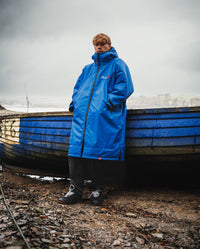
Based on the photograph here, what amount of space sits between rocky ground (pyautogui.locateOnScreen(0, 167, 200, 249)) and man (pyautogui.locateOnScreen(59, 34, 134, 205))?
31 centimetres

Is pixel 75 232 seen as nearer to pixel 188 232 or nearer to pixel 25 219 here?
pixel 25 219

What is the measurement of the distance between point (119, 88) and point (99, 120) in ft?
1.58

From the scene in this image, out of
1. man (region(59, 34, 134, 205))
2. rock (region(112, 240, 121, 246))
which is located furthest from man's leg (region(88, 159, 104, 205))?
rock (region(112, 240, 121, 246))

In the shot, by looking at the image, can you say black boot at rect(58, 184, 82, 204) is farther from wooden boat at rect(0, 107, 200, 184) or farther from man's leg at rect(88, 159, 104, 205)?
wooden boat at rect(0, 107, 200, 184)

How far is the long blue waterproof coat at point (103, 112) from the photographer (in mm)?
2270

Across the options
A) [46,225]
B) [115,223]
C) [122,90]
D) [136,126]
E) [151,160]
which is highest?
[122,90]

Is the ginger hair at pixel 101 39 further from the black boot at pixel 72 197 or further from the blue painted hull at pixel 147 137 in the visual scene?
the black boot at pixel 72 197

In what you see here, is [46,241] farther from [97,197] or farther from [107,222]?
[97,197]

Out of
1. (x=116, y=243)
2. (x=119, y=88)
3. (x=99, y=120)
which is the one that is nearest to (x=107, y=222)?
(x=116, y=243)

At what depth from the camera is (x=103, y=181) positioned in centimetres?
240

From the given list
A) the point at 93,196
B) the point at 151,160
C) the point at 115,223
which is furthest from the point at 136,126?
the point at 115,223

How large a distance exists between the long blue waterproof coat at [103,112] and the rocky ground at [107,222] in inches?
25.9

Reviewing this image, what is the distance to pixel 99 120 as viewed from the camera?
2.28 metres

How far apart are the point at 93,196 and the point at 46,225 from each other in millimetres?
828
